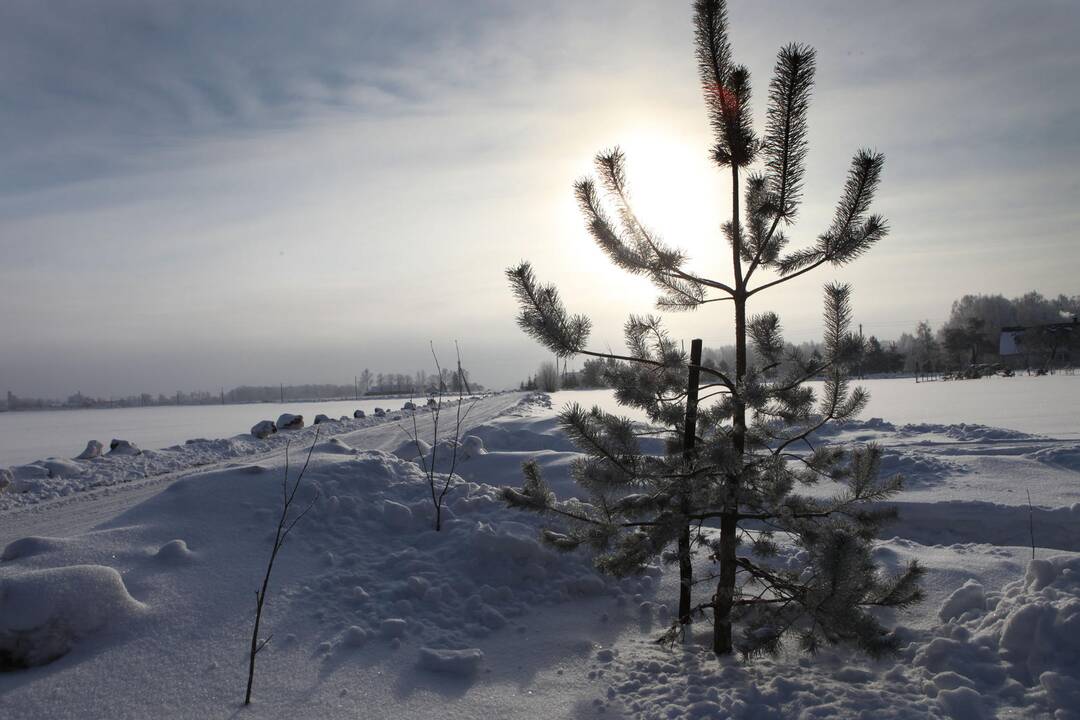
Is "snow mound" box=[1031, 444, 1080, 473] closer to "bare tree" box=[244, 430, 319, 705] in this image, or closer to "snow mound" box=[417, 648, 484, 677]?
"snow mound" box=[417, 648, 484, 677]

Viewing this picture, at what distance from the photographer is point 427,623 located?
3914 millimetres

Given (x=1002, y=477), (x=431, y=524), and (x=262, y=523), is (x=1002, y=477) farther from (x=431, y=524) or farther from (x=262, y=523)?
(x=262, y=523)

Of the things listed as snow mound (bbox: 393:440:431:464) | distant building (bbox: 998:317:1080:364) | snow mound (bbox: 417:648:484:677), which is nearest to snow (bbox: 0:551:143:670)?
snow mound (bbox: 417:648:484:677)

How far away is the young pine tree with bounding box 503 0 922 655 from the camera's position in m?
3.22

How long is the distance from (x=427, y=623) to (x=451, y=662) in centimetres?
56

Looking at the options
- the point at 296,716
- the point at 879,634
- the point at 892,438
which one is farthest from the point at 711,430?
the point at 892,438

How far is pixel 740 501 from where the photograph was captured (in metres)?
3.28

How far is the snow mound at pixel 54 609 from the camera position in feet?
10.5

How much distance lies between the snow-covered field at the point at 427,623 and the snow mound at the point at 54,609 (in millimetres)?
10

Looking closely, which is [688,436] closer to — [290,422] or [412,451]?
[412,451]

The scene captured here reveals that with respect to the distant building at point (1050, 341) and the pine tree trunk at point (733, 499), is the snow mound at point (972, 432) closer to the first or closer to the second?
the pine tree trunk at point (733, 499)

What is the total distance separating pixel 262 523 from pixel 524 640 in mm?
2613

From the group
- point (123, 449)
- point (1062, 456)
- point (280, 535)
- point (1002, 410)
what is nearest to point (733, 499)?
point (280, 535)

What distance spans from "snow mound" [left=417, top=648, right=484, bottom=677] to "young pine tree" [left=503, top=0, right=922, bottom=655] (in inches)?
32.4
